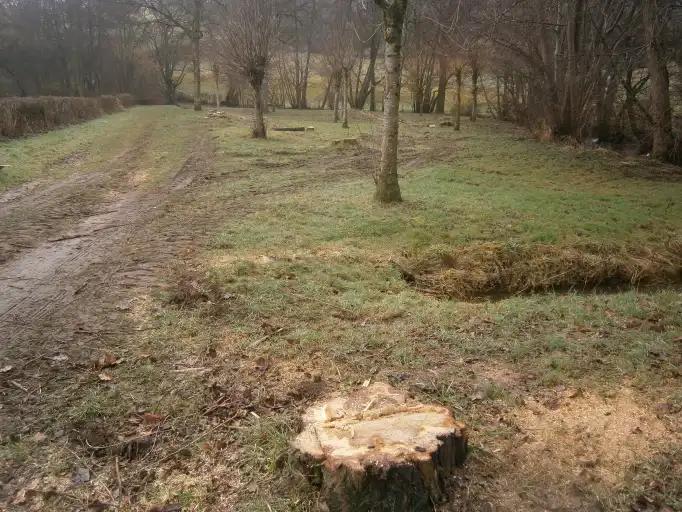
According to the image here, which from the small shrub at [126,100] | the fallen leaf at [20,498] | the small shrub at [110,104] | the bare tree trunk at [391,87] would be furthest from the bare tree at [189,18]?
the fallen leaf at [20,498]

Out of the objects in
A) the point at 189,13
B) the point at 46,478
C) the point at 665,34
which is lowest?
the point at 46,478

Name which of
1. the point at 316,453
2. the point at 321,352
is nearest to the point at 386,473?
the point at 316,453

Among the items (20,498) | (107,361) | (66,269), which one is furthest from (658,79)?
(20,498)

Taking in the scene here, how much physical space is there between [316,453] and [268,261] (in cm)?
409

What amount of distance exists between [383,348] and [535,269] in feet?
12.3

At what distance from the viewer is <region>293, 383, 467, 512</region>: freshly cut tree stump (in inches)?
117

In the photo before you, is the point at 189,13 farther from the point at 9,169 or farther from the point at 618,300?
the point at 618,300

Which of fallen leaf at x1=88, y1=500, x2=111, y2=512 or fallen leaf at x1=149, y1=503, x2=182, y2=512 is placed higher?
fallen leaf at x1=88, y1=500, x2=111, y2=512

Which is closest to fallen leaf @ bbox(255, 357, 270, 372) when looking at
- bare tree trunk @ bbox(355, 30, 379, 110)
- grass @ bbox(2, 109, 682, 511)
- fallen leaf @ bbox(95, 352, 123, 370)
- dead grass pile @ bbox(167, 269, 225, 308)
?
grass @ bbox(2, 109, 682, 511)

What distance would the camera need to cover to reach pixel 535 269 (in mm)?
7715

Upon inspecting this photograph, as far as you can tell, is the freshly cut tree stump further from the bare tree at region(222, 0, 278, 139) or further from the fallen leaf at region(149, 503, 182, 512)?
the bare tree at region(222, 0, 278, 139)

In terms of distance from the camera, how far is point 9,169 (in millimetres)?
12461

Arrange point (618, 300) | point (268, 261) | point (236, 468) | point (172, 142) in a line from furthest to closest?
point (172, 142), point (268, 261), point (618, 300), point (236, 468)

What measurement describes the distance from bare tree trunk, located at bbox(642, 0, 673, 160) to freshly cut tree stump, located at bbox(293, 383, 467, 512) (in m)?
14.7
